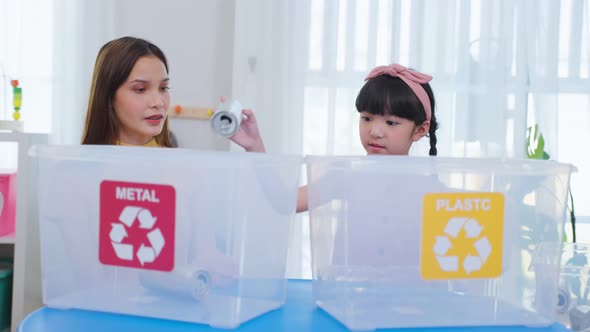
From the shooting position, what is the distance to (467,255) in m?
0.64

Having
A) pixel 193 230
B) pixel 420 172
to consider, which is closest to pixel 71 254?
pixel 193 230

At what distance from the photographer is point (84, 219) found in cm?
67

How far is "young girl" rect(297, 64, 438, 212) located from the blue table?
0.67 meters

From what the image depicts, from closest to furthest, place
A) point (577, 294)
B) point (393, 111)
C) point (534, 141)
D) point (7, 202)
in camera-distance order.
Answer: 1. point (577, 294)
2. point (393, 111)
3. point (7, 202)
4. point (534, 141)

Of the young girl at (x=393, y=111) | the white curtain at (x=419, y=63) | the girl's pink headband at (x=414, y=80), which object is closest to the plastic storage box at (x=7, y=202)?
the white curtain at (x=419, y=63)

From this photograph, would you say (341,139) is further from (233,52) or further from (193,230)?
(193,230)

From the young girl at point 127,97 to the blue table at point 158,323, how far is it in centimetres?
76

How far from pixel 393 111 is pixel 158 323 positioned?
34.0 inches

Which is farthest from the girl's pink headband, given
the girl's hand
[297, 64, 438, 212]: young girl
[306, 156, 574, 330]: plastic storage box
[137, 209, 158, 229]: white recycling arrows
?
[137, 209, 158, 229]: white recycling arrows

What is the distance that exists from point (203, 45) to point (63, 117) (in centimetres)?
62

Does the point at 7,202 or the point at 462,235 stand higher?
the point at 462,235

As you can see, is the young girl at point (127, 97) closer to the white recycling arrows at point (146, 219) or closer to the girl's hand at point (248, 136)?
the girl's hand at point (248, 136)

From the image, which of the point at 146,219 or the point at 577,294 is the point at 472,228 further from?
the point at 577,294

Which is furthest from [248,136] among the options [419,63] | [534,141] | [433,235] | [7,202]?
[534,141]
